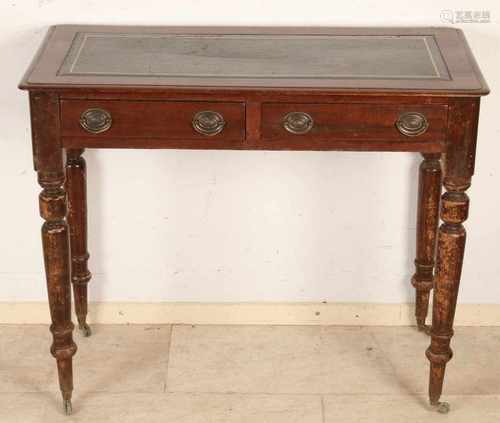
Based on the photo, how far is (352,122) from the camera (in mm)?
2783

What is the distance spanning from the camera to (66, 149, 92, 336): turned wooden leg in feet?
10.9

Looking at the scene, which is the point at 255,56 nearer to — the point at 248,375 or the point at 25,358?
the point at 248,375

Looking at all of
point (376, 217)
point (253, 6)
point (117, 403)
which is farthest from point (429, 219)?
point (117, 403)

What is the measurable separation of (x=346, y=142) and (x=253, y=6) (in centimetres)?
64

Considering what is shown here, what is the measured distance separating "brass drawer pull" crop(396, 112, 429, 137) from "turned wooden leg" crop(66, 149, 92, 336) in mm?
1026

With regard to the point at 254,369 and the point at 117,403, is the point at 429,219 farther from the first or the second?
the point at 117,403

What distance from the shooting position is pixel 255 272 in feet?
11.9

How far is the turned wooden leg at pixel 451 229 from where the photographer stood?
2.77 metres

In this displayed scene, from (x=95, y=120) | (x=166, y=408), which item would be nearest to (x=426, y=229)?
(x=166, y=408)

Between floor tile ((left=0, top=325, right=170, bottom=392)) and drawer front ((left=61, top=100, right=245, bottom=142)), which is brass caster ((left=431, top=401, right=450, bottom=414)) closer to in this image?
floor tile ((left=0, top=325, right=170, bottom=392))

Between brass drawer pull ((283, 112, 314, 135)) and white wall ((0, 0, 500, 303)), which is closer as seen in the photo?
brass drawer pull ((283, 112, 314, 135))

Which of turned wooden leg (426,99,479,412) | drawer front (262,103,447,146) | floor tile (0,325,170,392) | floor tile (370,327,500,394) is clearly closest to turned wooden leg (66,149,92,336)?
floor tile (0,325,170,392)

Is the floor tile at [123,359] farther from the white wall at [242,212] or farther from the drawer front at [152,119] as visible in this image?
the drawer front at [152,119]

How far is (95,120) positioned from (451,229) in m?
0.95
